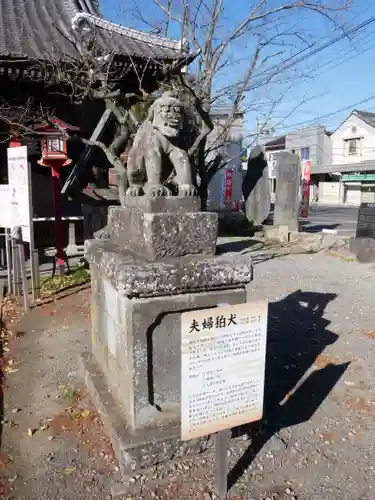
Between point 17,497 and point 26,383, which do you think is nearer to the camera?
point 17,497

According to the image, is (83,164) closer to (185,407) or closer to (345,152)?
(185,407)

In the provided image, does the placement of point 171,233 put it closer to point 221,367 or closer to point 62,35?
point 221,367

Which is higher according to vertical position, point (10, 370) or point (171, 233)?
point (171, 233)

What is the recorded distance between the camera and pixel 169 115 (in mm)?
2891

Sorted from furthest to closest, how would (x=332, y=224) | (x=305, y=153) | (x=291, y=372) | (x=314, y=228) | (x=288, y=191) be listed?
(x=305, y=153) < (x=332, y=224) < (x=314, y=228) < (x=288, y=191) < (x=291, y=372)

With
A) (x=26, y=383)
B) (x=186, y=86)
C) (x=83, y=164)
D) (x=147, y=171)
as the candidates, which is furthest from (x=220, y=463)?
(x=83, y=164)

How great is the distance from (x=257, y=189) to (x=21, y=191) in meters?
10.4

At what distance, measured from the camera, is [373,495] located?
2436 mm

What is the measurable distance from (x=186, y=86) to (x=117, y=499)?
6.43m

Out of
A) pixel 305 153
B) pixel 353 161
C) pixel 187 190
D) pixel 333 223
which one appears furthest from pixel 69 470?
pixel 305 153

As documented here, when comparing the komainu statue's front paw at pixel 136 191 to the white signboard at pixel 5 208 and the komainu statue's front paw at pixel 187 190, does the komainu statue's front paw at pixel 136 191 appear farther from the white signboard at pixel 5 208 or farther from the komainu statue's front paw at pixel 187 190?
the white signboard at pixel 5 208

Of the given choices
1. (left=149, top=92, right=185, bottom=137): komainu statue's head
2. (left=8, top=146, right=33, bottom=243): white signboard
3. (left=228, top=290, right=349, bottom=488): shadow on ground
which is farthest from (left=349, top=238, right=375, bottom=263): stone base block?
(left=149, top=92, right=185, bottom=137): komainu statue's head

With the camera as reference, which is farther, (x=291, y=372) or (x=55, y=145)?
(x=55, y=145)

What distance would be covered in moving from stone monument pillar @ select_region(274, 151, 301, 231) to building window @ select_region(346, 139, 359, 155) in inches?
993
